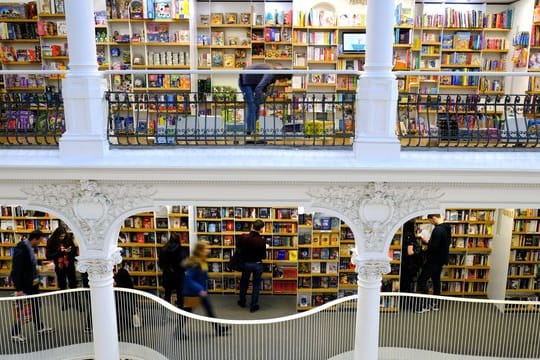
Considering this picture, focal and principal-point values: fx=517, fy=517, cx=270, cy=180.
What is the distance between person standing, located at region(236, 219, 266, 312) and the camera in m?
7.04

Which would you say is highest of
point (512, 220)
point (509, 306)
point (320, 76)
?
point (320, 76)

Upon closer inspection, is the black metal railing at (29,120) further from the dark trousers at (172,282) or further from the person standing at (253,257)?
the person standing at (253,257)

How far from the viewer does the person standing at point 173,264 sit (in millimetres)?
6566

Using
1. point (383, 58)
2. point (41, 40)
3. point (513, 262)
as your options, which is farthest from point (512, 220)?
point (41, 40)

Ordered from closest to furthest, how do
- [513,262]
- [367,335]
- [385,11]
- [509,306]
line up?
[385,11] → [367,335] → [509,306] → [513,262]

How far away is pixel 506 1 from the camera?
26.3 feet

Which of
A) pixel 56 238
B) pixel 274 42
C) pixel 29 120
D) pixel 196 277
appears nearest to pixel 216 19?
pixel 274 42

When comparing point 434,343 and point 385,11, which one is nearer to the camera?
point 385,11

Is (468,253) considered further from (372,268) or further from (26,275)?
(26,275)

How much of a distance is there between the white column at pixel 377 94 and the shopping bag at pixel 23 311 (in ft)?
13.8

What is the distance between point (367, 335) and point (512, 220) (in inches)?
145

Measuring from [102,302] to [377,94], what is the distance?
313 cm

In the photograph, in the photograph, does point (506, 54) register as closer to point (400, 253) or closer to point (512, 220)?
point (512, 220)

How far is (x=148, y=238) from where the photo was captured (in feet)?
26.0
